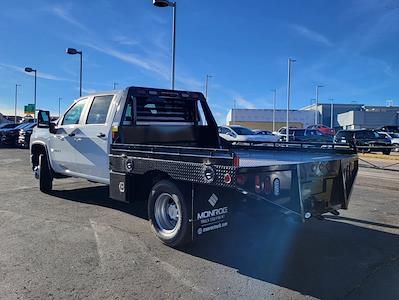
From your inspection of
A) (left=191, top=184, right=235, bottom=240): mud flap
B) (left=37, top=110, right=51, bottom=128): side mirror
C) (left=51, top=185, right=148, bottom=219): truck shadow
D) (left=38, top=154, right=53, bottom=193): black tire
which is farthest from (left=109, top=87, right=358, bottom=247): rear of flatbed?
(left=38, top=154, right=53, bottom=193): black tire

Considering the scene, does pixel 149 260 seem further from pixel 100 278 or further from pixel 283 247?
pixel 283 247

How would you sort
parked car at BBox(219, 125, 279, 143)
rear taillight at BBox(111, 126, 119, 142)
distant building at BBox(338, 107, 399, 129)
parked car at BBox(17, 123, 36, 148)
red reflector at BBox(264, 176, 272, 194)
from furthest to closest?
distant building at BBox(338, 107, 399, 129)
parked car at BBox(17, 123, 36, 148)
parked car at BBox(219, 125, 279, 143)
rear taillight at BBox(111, 126, 119, 142)
red reflector at BBox(264, 176, 272, 194)

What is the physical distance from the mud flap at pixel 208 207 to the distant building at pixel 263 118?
9719 cm

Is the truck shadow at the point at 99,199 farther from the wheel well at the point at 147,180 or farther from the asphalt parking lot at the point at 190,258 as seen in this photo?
the wheel well at the point at 147,180

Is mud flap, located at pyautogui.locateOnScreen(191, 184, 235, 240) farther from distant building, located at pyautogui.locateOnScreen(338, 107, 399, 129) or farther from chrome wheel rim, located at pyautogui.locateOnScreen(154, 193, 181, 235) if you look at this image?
distant building, located at pyautogui.locateOnScreen(338, 107, 399, 129)

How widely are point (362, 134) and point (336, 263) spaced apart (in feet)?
89.0

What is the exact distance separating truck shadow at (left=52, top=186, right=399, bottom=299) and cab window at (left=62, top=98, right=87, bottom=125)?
7.68ft

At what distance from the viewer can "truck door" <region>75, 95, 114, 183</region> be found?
740 cm

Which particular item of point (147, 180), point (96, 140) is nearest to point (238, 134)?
point (96, 140)

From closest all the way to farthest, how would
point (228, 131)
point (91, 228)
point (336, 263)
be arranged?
1. point (336, 263)
2. point (91, 228)
3. point (228, 131)

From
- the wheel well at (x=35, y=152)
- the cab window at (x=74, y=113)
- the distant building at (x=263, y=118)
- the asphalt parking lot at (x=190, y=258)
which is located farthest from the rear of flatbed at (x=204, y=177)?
the distant building at (x=263, y=118)

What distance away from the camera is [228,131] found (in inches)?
1099

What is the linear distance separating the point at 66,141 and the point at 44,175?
5.10ft

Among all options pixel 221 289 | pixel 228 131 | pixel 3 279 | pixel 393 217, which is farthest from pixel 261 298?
pixel 228 131
